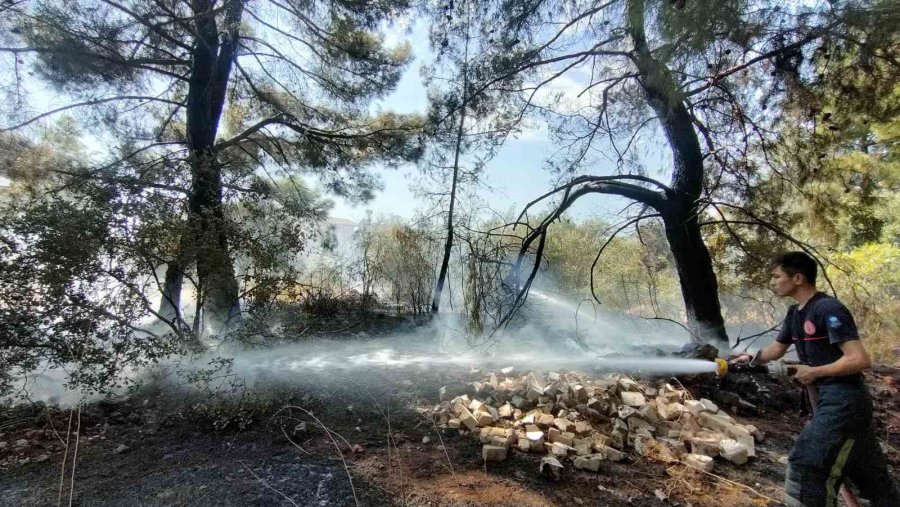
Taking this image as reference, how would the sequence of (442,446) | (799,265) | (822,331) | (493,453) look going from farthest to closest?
(442,446) → (493,453) → (799,265) → (822,331)

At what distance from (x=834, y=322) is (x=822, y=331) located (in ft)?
A: 0.35

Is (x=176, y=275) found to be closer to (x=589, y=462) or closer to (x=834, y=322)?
(x=589, y=462)

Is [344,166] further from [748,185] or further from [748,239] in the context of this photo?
[748,239]

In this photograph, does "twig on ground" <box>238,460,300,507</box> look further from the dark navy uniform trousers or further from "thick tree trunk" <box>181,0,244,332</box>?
the dark navy uniform trousers

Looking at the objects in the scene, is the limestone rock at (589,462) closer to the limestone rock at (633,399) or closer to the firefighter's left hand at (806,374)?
the limestone rock at (633,399)

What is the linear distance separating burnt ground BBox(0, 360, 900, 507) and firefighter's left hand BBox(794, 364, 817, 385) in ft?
3.34

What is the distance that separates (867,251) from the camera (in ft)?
25.5

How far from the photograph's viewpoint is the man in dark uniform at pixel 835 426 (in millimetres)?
2127

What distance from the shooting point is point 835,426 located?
7.01ft

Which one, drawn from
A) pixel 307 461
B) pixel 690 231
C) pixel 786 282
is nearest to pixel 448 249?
pixel 690 231

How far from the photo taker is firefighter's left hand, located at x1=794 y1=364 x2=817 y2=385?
221 centimetres

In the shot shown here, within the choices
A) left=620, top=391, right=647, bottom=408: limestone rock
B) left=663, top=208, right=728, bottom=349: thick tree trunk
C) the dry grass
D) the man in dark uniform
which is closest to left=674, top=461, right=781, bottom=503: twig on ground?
the dry grass

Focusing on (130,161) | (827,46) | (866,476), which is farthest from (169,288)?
(827,46)

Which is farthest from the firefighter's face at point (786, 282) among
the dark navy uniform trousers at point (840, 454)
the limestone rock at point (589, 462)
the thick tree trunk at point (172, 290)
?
the thick tree trunk at point (172, 290)
